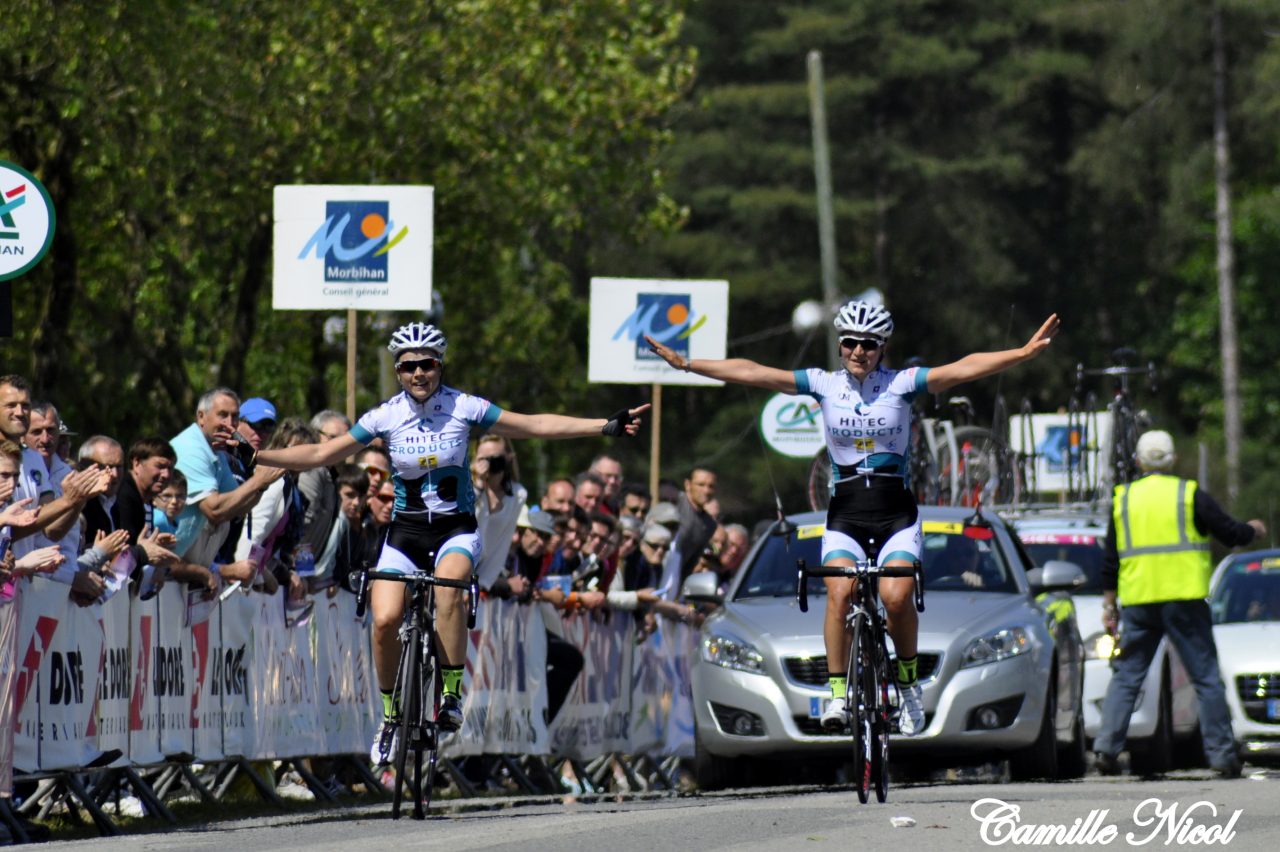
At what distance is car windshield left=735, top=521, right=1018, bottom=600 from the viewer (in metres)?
17.4

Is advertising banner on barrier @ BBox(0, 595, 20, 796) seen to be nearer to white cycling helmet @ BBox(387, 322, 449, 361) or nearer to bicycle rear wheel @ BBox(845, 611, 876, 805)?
white cycling helmet @ BBox(387, 322, 449, 361)

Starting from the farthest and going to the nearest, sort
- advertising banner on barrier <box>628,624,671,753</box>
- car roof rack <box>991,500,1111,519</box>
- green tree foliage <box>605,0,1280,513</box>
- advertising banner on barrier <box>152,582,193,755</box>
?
green tree foliage <box>605,0,1280,513</box> < car roof rack <box>991,500,1111,519</box> < advertising banner on barrier <box>628,624,671,753</box> < advertising banner on barrier <box>152,582,193,755</box>

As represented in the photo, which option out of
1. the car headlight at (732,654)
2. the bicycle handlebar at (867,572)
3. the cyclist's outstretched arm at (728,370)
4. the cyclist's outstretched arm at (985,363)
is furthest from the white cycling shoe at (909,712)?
the car headlight at (732,654)

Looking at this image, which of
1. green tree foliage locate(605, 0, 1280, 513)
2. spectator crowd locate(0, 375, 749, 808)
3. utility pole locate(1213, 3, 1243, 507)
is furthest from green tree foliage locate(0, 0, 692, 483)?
utility pole locate(1213, 3, 1243, 507)

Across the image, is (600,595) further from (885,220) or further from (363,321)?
(885,220)

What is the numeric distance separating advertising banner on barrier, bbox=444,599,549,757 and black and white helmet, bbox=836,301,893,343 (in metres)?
3.78

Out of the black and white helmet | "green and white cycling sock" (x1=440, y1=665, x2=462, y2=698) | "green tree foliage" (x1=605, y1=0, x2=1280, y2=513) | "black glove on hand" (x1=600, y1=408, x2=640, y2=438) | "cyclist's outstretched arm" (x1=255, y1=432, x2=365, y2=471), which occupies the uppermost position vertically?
"green tree foliage" (x1=605, y1=0, x2=1280, y2=513)

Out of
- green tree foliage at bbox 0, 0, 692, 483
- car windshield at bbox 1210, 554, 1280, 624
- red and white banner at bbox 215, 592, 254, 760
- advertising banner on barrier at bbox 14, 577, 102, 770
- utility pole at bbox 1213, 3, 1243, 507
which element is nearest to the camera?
advertising banner on barrier at bbox 14, 577, 102, 770

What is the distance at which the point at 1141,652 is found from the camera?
17641 mm

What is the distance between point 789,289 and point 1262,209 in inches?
392

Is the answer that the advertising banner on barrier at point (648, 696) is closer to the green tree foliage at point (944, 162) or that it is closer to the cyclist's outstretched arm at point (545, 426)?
the cyclist's outstretched arm at point (545, 426)

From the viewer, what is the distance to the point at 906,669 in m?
14.2

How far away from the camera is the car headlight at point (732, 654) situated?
646 inches

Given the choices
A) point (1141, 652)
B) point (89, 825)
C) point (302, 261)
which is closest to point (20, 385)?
point (89, 825)
